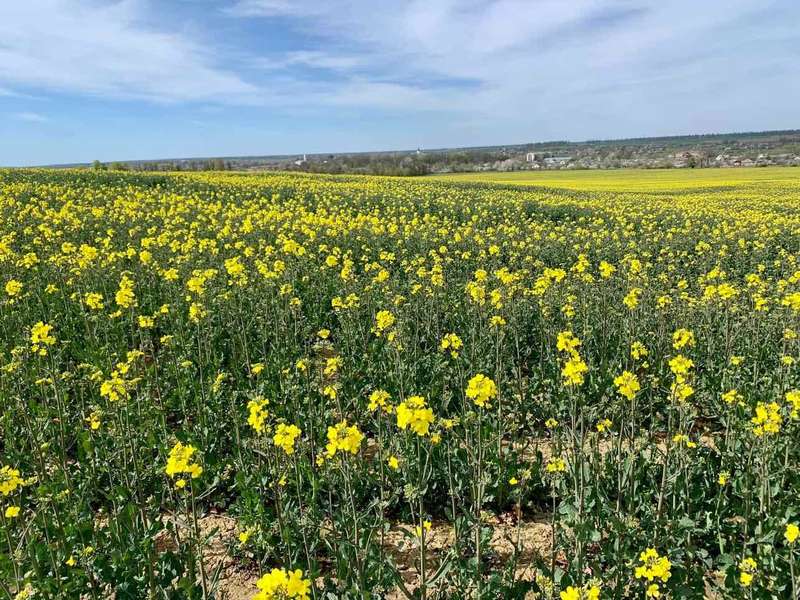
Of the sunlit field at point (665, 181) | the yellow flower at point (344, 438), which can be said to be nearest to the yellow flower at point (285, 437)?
the yellow flower at point (344, 438)

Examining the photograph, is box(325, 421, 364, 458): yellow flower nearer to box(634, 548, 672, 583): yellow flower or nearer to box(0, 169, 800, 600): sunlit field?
A: box(0, 169, 800, 600): sunlit field

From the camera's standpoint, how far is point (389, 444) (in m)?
5.46

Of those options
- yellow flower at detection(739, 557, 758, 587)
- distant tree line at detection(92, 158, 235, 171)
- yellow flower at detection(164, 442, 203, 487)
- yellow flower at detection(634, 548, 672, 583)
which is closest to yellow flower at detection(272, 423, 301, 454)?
yellow flower at detection(164, 442, 203, 487)

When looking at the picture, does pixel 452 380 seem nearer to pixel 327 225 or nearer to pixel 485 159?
pixel 327 225

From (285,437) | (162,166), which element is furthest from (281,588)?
(162,166)

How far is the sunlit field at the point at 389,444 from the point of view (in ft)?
12.6

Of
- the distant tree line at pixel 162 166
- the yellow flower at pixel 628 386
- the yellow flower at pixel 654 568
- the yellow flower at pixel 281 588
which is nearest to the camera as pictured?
the yellow flower at pixel 281 588

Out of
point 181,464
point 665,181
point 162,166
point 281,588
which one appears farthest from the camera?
point 162,166

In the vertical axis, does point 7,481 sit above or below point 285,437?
below

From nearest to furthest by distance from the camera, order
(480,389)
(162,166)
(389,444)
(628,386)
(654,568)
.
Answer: (654,568) < (480,389) < (628,386) < (389,444) < (162,166)

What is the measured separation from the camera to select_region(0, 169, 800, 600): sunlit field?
12.6 ft

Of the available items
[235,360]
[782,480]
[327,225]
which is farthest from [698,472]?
[327,225]

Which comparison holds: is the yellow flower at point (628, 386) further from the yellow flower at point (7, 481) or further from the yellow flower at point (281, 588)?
the yellow flower at point (7, 481)

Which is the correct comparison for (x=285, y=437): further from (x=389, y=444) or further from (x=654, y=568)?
(x=654, y=568)
